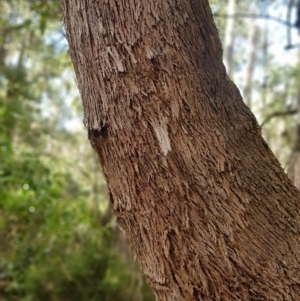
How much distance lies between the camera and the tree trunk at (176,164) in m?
0.81

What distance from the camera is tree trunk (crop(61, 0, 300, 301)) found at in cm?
81

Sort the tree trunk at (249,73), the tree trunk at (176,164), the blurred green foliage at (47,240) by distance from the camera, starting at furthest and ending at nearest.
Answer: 1. the tree trunk at (249,73)
2. the blurred green foliage at (47,240)
3. the tree trunk at (176,164)

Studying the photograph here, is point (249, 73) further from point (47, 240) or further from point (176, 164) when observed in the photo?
point (176, 164)

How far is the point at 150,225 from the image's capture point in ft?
2.73

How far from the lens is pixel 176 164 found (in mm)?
822

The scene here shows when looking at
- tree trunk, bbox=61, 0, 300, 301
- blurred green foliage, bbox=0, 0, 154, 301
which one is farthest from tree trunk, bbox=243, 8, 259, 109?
tree trunk, bbox=61, 0, 300, 301

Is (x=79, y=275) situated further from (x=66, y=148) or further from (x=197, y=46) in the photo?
(x=66, y=148)

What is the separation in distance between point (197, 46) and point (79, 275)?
4357 mm

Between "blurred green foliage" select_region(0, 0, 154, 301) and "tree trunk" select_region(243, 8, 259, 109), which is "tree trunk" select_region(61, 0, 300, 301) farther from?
"tree trunk" select_region(243, 8, 259, 109)

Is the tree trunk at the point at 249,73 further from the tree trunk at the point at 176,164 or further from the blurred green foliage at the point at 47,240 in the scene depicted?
the tree trunk at the point at 176,164

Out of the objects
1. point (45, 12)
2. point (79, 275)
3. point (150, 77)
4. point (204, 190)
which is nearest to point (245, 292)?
point (204, 190)

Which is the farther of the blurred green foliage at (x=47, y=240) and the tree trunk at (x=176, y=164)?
the blurred green foliage at (x=47, y=240)

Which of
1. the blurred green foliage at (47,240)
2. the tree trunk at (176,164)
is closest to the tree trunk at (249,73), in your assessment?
the blurred green foliage at (47,240)

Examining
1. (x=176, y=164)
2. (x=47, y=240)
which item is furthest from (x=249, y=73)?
(x=176, y=164)
